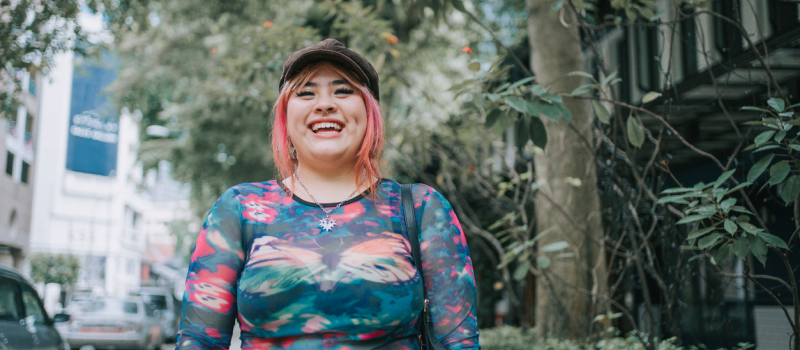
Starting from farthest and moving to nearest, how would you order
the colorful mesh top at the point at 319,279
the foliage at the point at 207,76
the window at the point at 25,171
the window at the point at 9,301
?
the window at the point at 25,171, the foliage at the point at 207,76, the window at the point at 9,301, the colorful mesh top at the point at 319,279

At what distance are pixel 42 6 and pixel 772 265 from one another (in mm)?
6692

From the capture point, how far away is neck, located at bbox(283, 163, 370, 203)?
73.3 inches

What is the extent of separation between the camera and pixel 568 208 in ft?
17.1

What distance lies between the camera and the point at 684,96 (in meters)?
7.07

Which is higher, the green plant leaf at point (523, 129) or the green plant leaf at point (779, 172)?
the green plant leaf at point (523, 129)

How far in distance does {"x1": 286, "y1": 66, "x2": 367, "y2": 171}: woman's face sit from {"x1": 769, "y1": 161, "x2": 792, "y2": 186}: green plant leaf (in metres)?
1.94

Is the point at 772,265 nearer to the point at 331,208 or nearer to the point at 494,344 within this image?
the point at 494,344

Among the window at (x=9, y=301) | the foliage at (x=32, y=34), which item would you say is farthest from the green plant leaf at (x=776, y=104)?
the window at (x=9, y=301)

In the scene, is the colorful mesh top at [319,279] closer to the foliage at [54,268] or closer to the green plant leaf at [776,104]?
the green plant leaf at [776,104]

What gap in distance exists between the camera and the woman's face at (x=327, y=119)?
1.85 metres

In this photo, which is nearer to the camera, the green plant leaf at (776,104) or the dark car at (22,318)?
the green plant leaf at (776,104)

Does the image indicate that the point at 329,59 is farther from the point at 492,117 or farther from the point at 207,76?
the point at 207,76

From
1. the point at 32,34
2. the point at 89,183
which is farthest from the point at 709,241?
the point at 89,183

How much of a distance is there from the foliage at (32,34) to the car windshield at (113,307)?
1060 centimetres
